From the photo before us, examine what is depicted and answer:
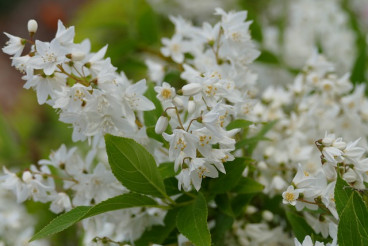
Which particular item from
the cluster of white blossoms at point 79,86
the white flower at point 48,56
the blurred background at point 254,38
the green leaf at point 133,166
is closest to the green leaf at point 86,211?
the green leaf at point 133,166

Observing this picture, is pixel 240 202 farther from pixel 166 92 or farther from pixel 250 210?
pixel 166 92

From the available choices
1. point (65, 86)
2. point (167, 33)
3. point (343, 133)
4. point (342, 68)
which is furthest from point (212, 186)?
point (167, 33)

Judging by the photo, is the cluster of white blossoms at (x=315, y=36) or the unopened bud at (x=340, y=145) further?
the cluster of white blossoms at (x=315, y=36)

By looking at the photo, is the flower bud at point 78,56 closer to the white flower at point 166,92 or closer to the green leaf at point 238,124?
the white flower at point 166,92

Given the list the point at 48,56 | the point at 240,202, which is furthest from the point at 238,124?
the point at 48,56

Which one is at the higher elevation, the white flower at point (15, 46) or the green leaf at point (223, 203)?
the white flower at point (15, 46)

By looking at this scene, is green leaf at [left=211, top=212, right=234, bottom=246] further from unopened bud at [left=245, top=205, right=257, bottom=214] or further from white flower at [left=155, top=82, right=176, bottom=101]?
white flower at [left=155, top=82, right=176, bottom=101]

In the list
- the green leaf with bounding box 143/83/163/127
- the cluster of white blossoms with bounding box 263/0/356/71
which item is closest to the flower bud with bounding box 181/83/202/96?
the green leaf with bounding box 143/83/163/127

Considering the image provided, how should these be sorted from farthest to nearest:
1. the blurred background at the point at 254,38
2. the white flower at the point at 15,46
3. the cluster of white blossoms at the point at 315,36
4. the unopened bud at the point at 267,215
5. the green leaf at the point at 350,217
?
the cluster of white blossoms at the point at 315,36
the blurred background at the point at 254,38
the unopened bud at the point at 267,215
the white flower at the point at 15,46
the green leaf at the point at 350,217
